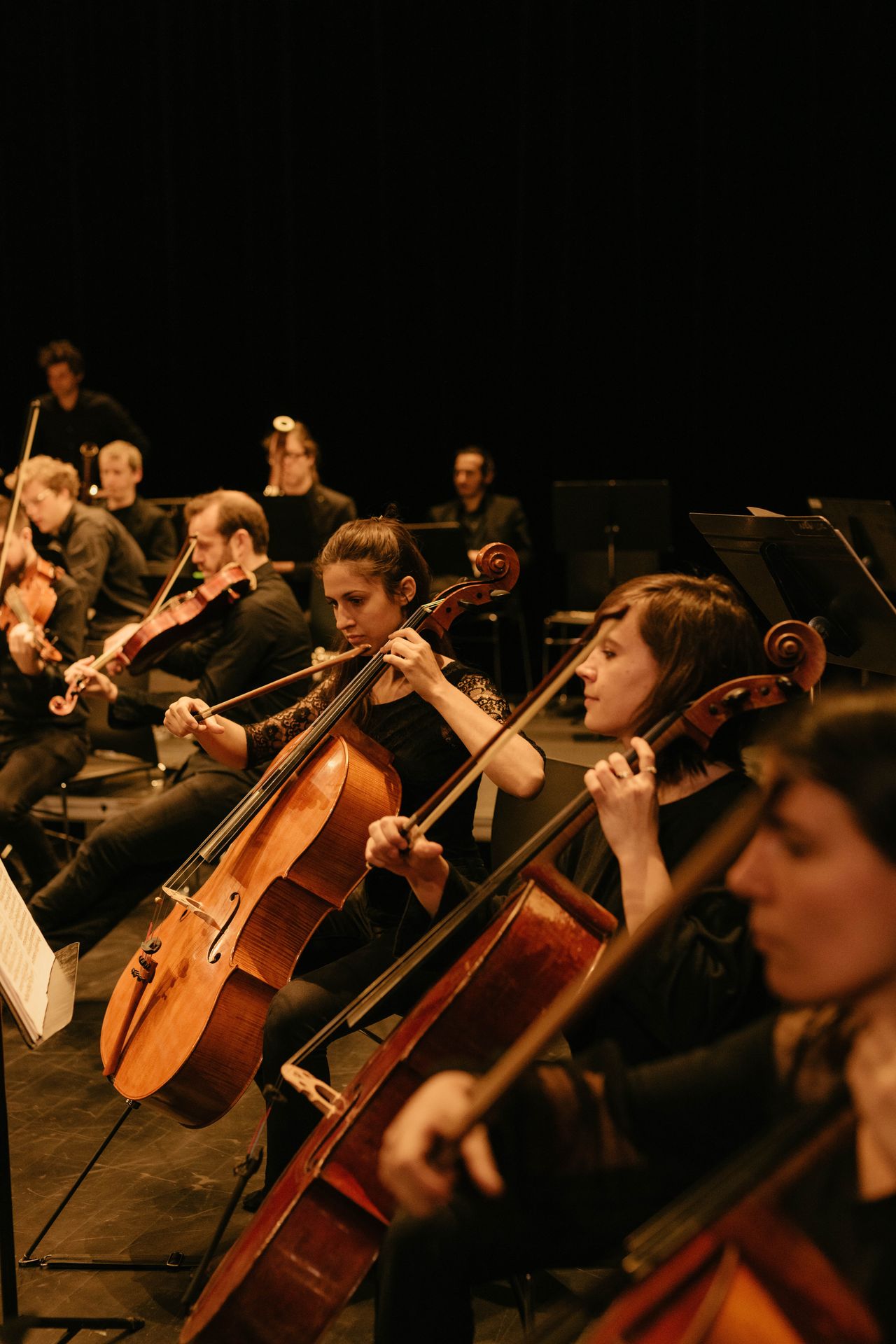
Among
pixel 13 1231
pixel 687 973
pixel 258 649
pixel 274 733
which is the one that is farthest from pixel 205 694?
pixel 687 973

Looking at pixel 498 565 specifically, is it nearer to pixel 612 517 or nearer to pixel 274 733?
pixel 274 733

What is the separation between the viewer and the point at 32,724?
13.5 ft

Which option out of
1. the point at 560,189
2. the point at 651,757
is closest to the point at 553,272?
the point at 560,189

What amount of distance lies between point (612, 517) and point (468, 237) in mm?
2168

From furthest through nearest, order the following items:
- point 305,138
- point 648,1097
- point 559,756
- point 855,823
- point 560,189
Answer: point 305,138, point 560,189, point 559,756, point 648,1097, point 855,823

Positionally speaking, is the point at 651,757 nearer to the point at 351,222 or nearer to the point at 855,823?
the point at 855,823

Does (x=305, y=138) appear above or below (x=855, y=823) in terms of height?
above

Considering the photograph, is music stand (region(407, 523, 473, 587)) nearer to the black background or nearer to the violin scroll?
the black background

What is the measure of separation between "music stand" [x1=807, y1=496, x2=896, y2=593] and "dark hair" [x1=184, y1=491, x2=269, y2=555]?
1.66 m

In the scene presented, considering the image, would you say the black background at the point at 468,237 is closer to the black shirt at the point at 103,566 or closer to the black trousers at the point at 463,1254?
the black shirt at the point at 103,566

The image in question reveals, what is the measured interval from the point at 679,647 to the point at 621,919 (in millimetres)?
392

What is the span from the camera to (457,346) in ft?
24.4

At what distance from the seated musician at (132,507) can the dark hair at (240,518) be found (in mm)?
2565

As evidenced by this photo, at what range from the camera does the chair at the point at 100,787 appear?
4.64m
